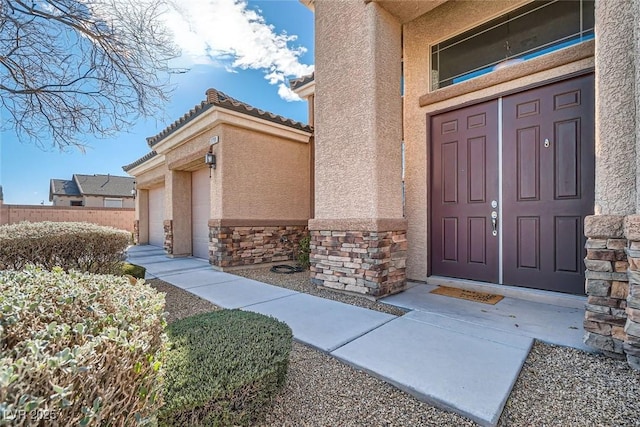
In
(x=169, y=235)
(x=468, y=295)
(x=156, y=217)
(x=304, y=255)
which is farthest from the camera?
(x=156, y=217)

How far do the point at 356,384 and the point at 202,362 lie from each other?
1181 mm

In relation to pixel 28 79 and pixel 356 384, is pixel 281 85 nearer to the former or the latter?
pixel 28 79

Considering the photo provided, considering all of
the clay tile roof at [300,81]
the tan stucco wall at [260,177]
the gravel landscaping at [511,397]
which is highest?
the clay tile roof at [300,81]

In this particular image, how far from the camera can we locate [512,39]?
14.6ft

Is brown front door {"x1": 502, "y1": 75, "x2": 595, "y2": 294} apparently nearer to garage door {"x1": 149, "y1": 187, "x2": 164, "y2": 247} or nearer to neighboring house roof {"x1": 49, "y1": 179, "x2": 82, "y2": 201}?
garage door {"x1": 149, "y1": 187, "x2": 164, "y2": 247}

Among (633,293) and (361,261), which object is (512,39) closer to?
(633,293)

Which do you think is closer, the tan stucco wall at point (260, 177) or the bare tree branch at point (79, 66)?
the bare tree branch at point (79, 66)

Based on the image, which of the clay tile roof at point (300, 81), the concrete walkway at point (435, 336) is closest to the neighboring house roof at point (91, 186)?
the clay tile roof at point (300, 81)

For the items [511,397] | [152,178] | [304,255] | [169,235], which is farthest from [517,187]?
[152,178]

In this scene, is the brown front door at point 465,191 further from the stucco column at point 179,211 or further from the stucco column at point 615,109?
the stucco column at point 179,211

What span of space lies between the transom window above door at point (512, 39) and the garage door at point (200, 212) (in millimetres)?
6506

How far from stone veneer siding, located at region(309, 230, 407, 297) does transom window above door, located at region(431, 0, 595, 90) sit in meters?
2.96

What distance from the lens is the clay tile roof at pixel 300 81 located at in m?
8.71

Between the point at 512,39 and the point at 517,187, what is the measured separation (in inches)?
90.8
